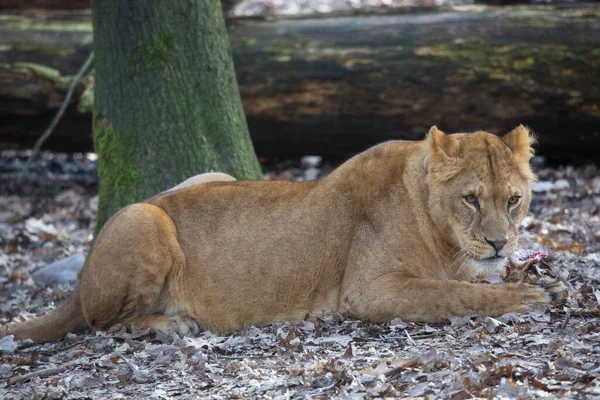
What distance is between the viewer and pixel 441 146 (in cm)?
575

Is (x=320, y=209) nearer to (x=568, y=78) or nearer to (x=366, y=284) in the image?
(x=366, y=284)

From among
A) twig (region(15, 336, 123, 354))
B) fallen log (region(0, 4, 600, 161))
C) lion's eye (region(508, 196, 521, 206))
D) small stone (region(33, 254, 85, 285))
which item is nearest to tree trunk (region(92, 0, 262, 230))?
small stone (region(33, 254, 85, 285))

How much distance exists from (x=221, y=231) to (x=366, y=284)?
3.99 ft

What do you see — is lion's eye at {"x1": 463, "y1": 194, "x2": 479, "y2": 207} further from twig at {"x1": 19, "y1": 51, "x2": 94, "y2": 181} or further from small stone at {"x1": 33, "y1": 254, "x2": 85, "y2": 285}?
twig at {"x1": 19, "y1": 51, "x2": 94, "y2": 181}

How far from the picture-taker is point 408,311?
18.8ft

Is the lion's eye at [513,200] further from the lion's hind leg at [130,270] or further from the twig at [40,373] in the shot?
the twig at [40,373]

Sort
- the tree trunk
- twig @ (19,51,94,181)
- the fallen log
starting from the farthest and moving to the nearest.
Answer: twig @ (19,51,94,181) → the fallen log → the tree trunk

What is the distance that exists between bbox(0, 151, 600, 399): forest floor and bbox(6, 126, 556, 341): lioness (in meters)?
0.18

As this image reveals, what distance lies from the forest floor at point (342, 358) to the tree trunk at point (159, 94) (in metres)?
1.46

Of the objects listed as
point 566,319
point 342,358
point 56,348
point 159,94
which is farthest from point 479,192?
point 159,94

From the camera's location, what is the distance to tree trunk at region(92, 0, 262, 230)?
7660 mm

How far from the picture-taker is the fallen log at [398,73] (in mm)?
10242

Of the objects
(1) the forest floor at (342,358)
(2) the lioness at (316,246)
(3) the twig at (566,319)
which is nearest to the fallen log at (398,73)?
(1) the forest floor at (342,358)

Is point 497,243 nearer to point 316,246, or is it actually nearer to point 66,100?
point 316,246
